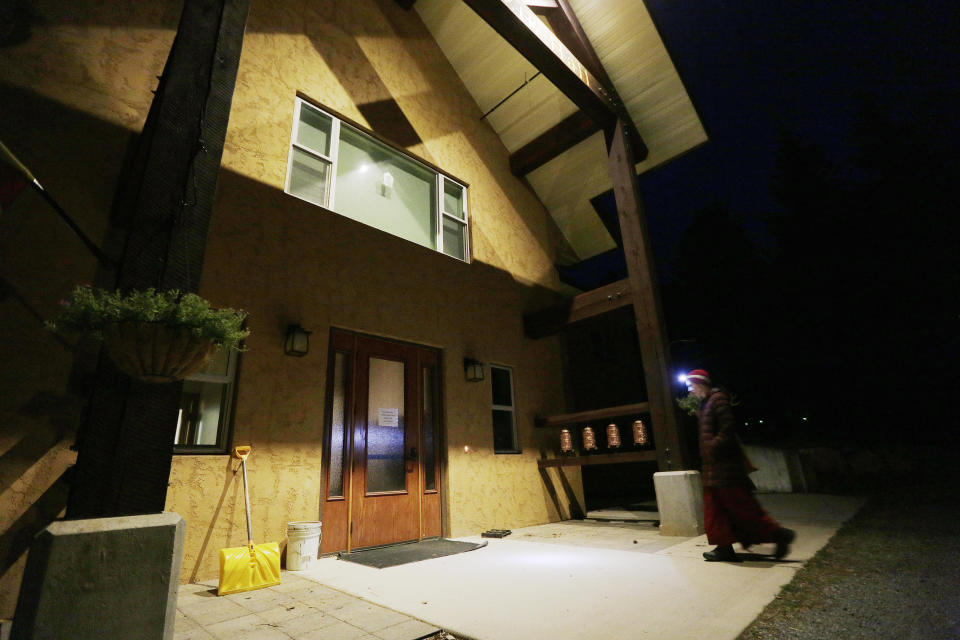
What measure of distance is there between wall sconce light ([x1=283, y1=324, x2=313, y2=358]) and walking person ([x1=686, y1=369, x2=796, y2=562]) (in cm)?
380

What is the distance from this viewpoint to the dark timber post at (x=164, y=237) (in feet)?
5.64

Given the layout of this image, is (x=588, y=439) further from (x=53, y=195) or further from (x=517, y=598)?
(x=53, y=195)

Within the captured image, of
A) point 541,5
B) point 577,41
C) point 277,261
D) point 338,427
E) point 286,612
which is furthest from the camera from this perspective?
point 577,41

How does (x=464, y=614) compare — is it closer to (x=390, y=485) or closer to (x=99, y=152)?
(x=390, y=485)

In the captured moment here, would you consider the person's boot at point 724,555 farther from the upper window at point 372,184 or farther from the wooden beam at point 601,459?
the upper window at point 372,184

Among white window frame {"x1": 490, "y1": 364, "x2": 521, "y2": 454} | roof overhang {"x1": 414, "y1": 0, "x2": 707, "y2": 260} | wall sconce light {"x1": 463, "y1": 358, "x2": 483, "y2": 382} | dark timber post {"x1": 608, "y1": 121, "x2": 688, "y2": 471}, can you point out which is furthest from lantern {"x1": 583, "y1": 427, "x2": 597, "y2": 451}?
roof overhang {"x1": 414, "y1": 0, "x2": 707, "y2": 260}

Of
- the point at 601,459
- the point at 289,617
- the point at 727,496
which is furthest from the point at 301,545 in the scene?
the point at 601,459

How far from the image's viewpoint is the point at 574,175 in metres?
8.48

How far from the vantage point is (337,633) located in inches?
83.7

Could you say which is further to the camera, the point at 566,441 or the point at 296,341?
the point at 566,441

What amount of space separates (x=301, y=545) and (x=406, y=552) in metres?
1.06

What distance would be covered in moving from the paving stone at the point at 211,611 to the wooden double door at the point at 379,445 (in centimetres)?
151

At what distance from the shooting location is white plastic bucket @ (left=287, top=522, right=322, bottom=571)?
3674 millimetres

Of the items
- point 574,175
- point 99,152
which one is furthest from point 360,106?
point 574,175
